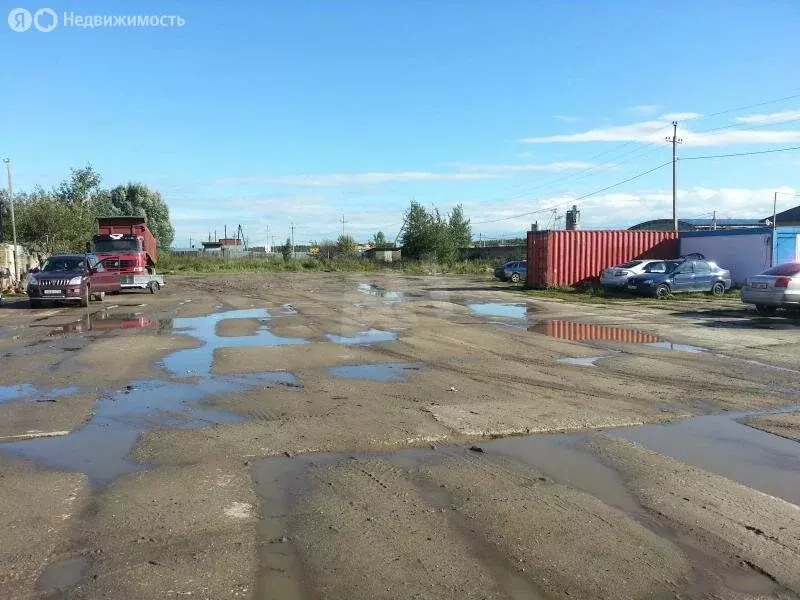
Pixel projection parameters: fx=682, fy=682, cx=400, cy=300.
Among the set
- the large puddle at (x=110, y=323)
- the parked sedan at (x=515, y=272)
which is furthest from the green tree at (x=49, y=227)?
the parked sedan at (x=515, y=272)

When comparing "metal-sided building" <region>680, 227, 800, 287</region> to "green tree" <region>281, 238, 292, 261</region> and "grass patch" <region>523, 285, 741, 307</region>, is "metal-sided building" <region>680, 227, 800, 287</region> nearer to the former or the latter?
"grass patch" <region>523, 285, 741, 307</region>

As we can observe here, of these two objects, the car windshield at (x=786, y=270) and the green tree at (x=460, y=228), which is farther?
the green tree at (x=460, y=228)

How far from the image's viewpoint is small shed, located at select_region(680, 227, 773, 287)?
29.6 m

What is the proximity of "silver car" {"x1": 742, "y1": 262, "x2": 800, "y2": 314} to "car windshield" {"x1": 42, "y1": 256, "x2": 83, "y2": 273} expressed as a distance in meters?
21.1

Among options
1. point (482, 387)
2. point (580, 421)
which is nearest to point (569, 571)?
point (580, 421)

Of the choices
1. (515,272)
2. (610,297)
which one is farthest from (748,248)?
(515,272)

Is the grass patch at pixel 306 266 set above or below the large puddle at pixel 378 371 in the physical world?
above

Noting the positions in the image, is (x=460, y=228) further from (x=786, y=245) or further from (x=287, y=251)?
(x=786, y=245)

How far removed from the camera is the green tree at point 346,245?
8056cm

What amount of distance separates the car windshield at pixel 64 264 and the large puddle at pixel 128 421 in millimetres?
15689

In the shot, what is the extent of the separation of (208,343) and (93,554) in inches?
374

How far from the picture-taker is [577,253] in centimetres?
3161

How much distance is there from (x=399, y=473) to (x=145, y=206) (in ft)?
256

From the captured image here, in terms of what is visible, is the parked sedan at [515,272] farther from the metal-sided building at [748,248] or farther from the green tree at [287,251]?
the green tree at [287,251]
